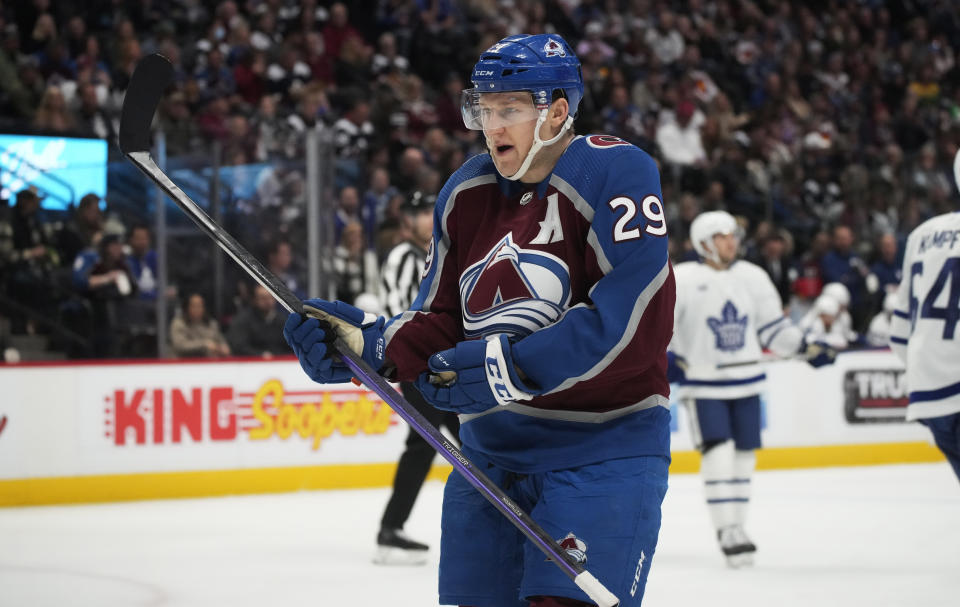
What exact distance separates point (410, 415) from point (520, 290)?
0.94 feet

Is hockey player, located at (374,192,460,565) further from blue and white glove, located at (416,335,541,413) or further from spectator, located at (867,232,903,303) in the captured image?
spectator, located at (867,232,903,303)

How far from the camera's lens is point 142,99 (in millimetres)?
2336

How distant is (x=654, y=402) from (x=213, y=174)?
5.56m

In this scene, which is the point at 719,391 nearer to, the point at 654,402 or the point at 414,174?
the point at 654,402

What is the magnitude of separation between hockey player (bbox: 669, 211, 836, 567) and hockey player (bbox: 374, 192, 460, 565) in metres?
1.04

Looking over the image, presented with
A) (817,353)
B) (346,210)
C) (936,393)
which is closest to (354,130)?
(346,210)

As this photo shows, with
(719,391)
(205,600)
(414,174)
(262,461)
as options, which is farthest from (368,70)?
(205,600)

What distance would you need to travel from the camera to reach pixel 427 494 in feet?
23.4

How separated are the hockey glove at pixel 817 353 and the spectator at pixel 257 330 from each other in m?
3.33

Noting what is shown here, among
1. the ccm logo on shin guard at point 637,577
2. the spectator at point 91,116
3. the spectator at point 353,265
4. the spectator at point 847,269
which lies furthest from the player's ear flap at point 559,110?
the spectator at point 847,269

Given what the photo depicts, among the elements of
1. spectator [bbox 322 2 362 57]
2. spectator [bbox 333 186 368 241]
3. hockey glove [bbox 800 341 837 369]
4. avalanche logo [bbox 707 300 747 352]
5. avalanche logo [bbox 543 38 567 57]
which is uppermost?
spectator [bbox 322 2 362 57]

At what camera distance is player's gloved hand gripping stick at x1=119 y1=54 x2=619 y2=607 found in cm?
194

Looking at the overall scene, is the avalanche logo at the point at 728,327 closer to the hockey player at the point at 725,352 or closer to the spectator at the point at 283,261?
the hockey player at the point at 725,352

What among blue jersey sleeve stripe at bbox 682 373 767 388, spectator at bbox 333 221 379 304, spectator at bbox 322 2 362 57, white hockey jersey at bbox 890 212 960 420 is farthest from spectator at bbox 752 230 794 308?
white hockey jersey at bbox 890 212 960 420
